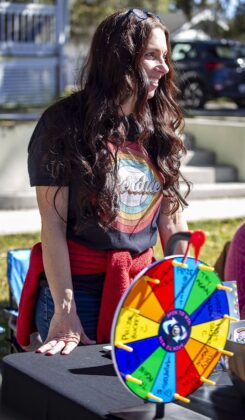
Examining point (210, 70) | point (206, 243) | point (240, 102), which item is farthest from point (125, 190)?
point (240, 102)

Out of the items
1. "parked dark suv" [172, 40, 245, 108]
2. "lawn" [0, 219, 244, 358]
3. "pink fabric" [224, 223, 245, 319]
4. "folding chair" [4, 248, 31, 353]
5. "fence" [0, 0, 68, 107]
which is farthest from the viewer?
"parked dark suv" [172, 40, 245, 108]

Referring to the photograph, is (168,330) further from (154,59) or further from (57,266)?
(154,59)

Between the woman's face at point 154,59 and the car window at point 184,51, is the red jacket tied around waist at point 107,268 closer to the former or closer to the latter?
the woman's face at point 154,59

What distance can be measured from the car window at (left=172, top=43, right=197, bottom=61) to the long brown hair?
18617mm

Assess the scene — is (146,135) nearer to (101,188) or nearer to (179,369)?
(101,188)

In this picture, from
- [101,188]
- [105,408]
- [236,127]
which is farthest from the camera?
[236,127]

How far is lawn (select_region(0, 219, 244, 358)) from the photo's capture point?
20.4 ft

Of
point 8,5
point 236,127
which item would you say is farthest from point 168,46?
point 8,5

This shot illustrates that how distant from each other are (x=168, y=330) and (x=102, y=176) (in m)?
0.69

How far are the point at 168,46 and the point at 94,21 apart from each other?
47.2 metres

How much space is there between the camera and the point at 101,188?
8.45 feet

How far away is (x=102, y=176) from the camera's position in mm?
2572

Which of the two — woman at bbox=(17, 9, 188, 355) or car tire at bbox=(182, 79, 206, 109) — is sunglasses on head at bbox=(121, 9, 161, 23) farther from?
car tire at bbox=(182, 79, 206, 109)

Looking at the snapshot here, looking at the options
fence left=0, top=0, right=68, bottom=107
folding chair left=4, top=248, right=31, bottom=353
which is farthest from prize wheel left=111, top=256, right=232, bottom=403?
fence left=0, top=0, right=68, bottom=107
